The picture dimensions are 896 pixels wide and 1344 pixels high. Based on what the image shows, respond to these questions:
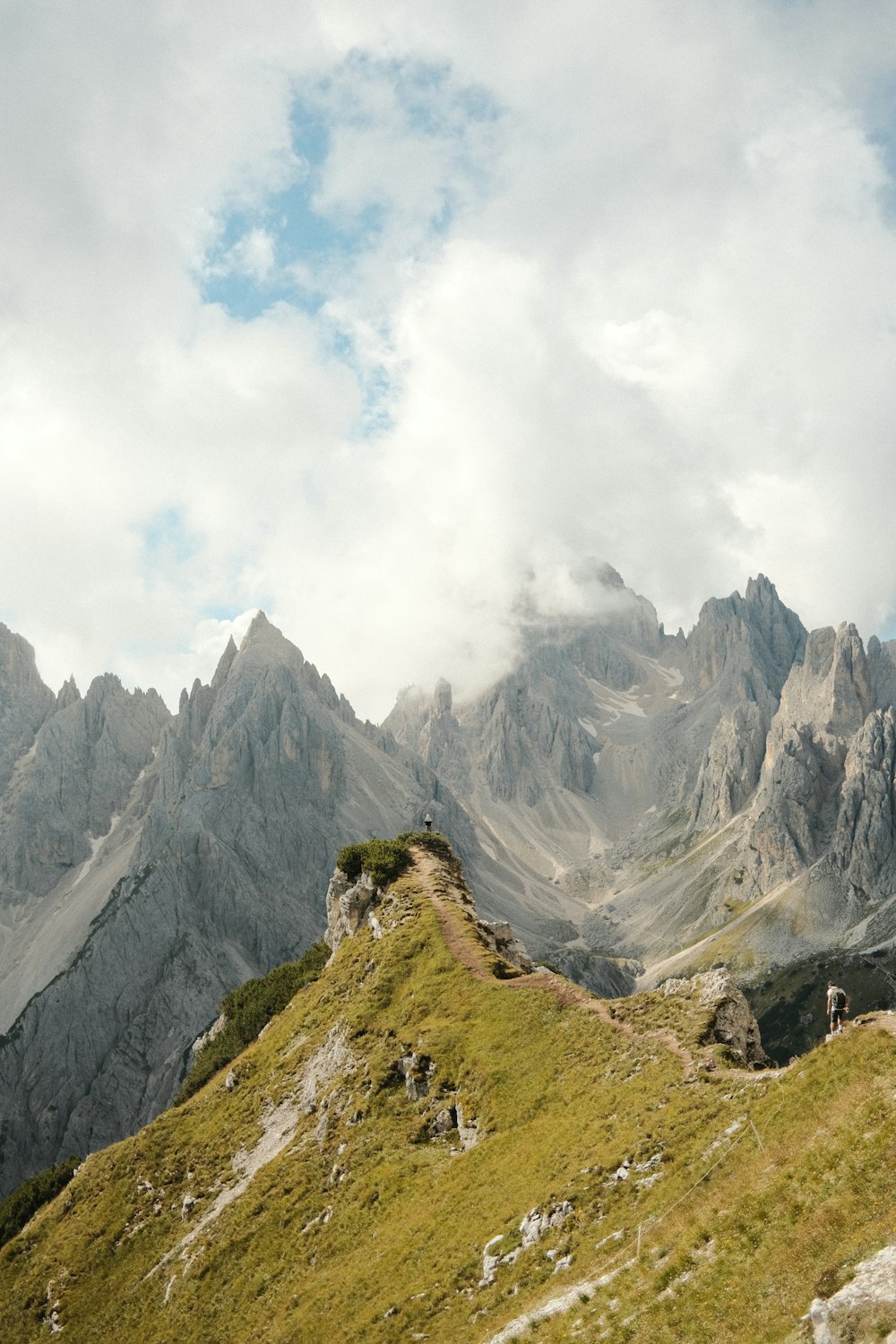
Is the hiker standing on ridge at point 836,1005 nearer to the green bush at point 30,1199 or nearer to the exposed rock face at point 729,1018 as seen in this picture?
the exposed rock face at point 729,1018

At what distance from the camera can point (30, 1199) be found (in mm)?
63188

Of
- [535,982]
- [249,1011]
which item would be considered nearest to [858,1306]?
[535,982]

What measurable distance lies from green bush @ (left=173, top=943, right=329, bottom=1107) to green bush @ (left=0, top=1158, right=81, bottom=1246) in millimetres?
9552

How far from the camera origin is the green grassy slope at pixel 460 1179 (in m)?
18.9

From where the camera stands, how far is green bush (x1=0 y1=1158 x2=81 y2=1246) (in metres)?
60.7

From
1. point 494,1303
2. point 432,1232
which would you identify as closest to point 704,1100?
point 494,1303

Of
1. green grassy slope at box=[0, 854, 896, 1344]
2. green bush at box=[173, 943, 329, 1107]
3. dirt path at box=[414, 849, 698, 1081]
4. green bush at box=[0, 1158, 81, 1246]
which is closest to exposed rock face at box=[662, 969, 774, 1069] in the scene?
green grassy slope at box=[0, 854, 896, 1344]

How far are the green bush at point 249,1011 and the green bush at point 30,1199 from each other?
9.55 meters

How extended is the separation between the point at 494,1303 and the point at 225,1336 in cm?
1868

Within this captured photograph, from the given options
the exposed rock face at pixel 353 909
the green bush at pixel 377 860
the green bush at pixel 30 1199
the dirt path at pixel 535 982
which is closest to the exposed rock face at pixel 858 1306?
the dirt path at pixel 535 982

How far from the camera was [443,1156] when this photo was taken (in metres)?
38.8

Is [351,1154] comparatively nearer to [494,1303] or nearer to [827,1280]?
[494,1303]

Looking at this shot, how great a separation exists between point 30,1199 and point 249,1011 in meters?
20.2

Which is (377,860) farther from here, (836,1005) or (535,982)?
(836,1005)
